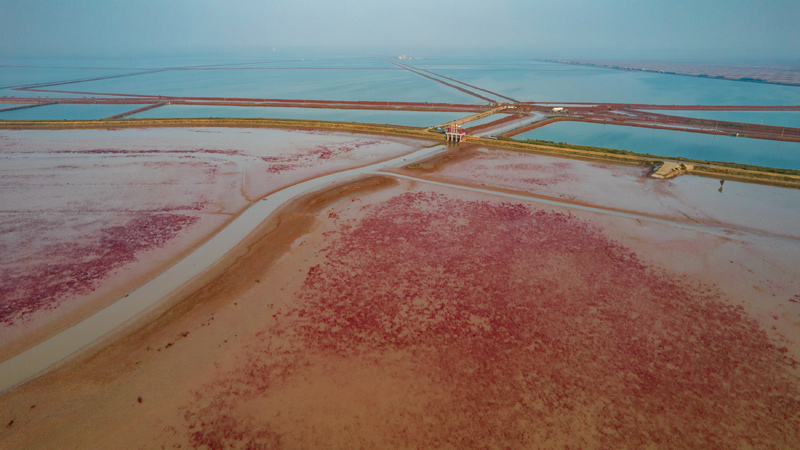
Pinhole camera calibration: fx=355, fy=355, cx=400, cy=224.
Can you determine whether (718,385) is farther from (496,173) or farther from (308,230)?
(496,173)

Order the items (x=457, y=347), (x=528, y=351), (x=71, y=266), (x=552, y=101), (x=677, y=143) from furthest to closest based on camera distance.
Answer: (x=552, y=101) → (x=677, y=143) → (x=71, y=266) → (x=457, y=347) → (x=528, y=351)

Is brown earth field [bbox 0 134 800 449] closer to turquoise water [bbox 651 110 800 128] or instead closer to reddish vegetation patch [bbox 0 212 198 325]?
reddish vegetation patch [bbox 0 212 198 325]

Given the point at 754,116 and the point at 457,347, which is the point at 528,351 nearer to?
the point at 457,347

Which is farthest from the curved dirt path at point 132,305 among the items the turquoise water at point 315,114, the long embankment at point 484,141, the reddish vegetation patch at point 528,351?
the turquoise water at point 315,114

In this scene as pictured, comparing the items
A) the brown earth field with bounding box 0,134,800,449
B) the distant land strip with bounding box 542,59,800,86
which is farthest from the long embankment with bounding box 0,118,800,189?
the distant land strip with bounding box 542,59,800,86

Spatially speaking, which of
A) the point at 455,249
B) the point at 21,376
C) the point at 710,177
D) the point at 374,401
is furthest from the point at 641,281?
the point at 21,376

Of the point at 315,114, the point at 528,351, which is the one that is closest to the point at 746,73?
the point at 315,114
